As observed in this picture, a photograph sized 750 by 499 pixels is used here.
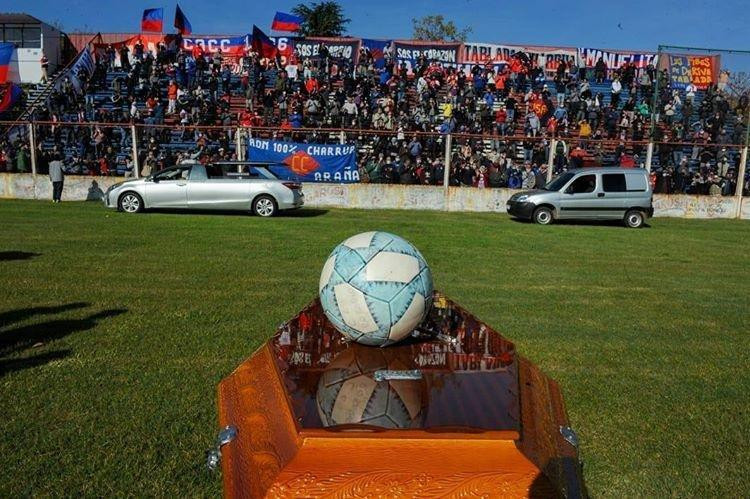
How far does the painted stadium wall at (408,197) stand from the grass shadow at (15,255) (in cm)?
1076

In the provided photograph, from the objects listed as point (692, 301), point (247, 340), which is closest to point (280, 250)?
point (247, 340)

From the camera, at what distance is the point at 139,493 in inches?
136

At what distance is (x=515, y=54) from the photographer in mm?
32781

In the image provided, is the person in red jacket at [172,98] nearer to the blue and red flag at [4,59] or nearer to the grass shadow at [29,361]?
the blue and red flag at [4,59]

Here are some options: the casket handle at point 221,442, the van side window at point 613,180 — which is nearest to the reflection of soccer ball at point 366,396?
the casket handle at point 221,442

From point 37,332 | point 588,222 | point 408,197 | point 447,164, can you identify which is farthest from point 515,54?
point 37,332

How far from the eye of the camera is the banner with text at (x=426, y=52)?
33.2 meters

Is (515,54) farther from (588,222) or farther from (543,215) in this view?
(543,215)

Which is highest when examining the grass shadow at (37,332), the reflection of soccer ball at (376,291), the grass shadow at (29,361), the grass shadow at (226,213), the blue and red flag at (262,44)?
the blue and red flag at (262,44)

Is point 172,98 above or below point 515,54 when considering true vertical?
below

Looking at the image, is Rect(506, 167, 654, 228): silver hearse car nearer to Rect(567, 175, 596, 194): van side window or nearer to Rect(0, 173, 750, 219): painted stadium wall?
Rect(567, 175, 596, 194): van side window

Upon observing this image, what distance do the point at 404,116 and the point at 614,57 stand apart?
45.6 feet

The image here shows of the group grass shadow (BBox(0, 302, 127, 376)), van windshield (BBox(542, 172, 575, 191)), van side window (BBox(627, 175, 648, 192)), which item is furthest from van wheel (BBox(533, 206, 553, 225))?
grass shadow (BBox(0, 302, 127, 376))

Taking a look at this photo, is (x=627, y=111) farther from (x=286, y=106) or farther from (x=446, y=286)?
(x=446, y=286)
